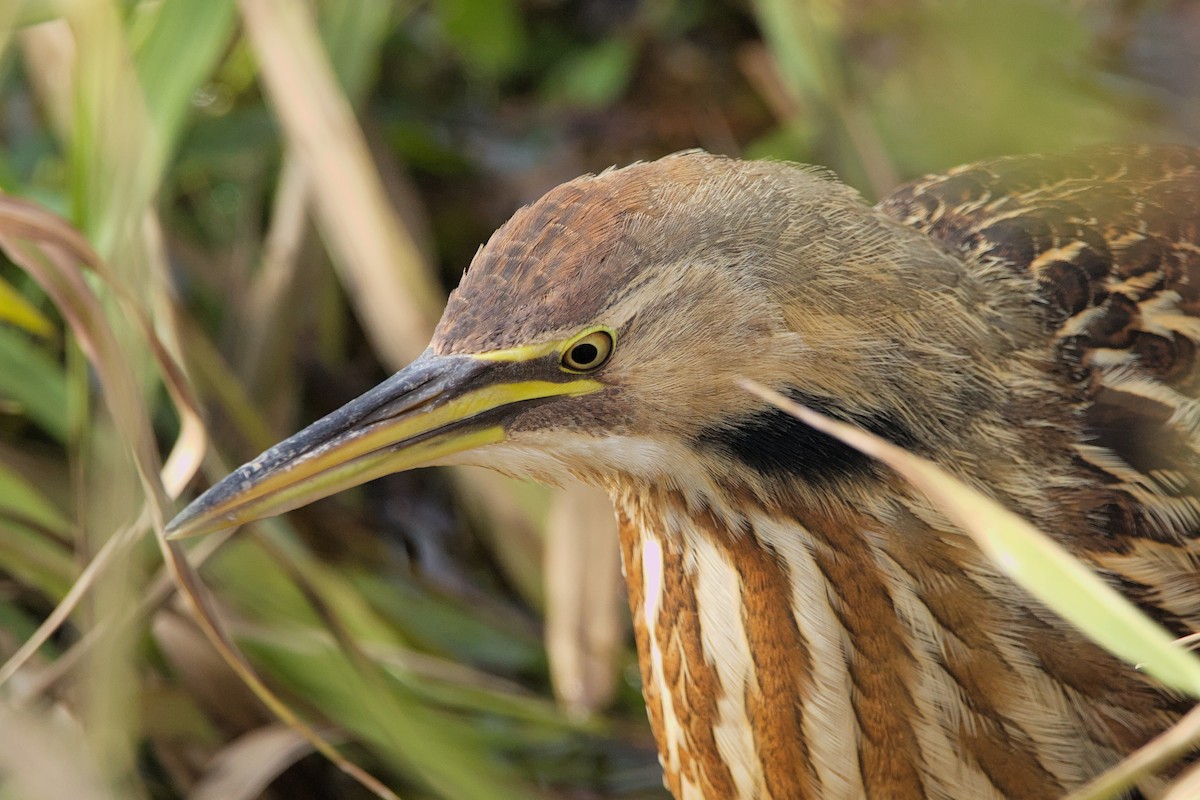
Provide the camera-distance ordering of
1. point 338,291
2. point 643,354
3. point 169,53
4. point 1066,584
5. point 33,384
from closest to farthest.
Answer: point 1066,584
point 643,354
point 169,53
point 33,384
point 338,291

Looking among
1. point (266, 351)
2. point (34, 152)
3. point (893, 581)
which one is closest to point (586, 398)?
point (893, 581)

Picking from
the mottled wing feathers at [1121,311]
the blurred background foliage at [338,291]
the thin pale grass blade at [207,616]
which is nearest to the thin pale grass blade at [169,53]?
the blurred background foliage at [338,291]

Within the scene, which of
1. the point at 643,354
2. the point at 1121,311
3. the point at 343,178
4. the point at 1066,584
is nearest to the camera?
the point at 1066,584

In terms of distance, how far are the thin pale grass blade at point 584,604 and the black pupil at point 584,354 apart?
101 centimetres

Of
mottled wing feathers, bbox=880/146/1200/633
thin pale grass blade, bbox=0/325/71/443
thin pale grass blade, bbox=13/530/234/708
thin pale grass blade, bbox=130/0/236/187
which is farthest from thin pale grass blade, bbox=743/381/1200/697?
thin pale grass blade, bbox=0/325/71/443

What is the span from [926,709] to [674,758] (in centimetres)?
34

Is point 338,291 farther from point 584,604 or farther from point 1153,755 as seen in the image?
point 1153,755

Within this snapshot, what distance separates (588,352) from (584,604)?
1082 millimetres

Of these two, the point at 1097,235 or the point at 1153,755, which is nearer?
the point at 1153,755

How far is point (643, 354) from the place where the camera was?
1336 millimetres

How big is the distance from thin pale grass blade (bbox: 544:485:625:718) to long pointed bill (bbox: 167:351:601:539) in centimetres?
99

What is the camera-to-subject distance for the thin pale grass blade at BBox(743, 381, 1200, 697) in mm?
1000

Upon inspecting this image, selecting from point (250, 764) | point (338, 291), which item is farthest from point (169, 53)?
point (250, 764)

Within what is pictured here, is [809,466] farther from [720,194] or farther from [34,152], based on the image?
[34,152]
